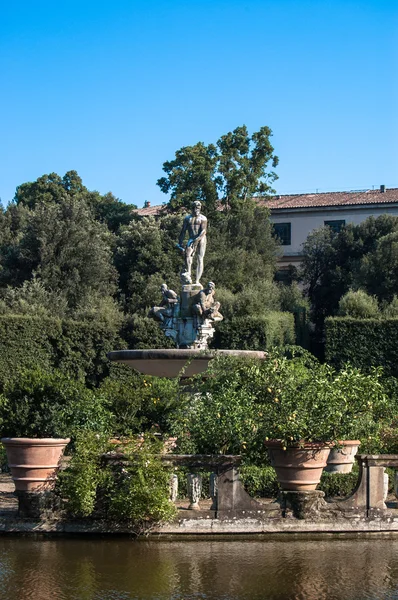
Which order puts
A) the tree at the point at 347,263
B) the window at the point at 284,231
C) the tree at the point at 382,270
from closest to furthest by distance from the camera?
the tree at the point at 382,270
the tree at the point at 347,263
the window at the point at 284,231

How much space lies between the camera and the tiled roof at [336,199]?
53.0 meters

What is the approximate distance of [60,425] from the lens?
13898 millimetres

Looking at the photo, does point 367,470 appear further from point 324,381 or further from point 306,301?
point 306,301

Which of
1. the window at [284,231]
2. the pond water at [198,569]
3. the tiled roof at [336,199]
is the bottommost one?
the pond water at [198,569]

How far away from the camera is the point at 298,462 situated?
10250 millimetres

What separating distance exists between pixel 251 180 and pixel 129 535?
1500 inches

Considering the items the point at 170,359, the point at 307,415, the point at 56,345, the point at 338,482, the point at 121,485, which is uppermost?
the point at 56,345

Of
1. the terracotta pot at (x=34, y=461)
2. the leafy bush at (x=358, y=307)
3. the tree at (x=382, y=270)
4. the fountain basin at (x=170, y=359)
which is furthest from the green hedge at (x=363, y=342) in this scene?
the terracotta pot at (x=34, y=461)

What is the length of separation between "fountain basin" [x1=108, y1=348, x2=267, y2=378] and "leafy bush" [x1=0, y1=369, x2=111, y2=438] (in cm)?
218

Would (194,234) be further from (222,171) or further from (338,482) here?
(222,171)

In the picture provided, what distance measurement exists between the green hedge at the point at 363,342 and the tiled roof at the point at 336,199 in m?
21.5

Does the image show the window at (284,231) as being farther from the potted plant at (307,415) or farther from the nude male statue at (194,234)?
the potted plant at (307,415)

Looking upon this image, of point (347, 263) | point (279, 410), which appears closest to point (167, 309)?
point (279, 410)

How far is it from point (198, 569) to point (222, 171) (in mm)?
39010
